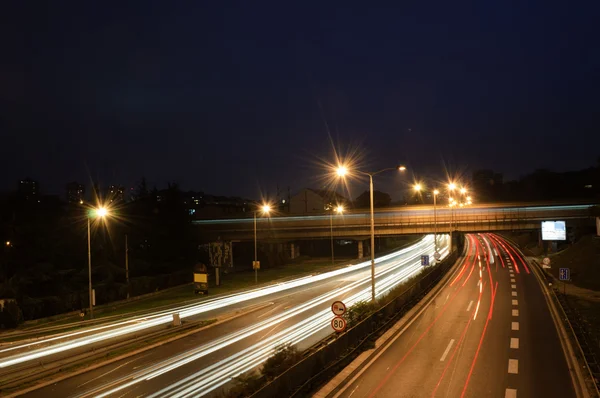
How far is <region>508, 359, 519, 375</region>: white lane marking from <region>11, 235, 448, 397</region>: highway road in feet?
29.0

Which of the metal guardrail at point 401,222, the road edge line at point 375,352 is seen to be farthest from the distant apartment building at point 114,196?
the road edge line at point 375,352

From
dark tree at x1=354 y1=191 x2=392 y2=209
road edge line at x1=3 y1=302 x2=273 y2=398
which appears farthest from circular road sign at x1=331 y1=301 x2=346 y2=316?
dark tree at x1=354 y1=191 x2=392 y2=209

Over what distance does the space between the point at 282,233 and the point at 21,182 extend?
A: 140 ft

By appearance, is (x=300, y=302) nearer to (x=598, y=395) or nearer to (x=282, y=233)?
(x=598, y=395)

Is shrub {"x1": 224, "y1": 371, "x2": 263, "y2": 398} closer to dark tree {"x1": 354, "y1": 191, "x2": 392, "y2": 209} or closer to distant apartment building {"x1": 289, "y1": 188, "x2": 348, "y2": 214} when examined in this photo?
distant apartment building {"x1": 289, "y1": 188, "x2": 348, "y2": 214}

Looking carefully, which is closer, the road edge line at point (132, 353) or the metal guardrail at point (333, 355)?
the metal guardrail at point (333, 355)

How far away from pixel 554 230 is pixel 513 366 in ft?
158

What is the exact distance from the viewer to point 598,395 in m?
13.5

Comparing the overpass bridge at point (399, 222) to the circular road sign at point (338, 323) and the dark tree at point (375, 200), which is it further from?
the dark tree at point (375, 200)

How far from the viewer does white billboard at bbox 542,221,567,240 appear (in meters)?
57.7

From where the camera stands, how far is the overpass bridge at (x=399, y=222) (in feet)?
224

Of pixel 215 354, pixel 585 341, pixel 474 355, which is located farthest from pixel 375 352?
pixel 585 341

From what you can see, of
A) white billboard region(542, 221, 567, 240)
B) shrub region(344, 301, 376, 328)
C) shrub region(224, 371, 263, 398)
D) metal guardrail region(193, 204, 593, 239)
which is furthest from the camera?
metal guardrail region(193, 204, 593, 239)

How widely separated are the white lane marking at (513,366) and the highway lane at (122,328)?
17.9 m
